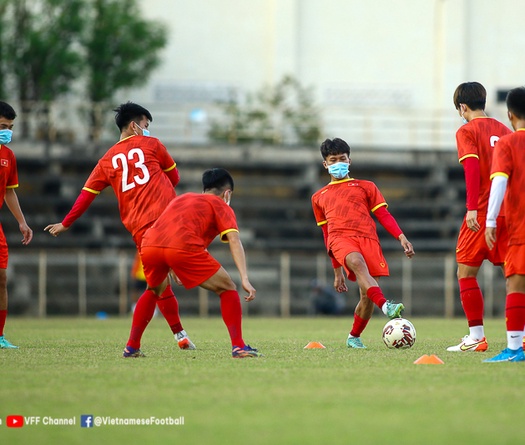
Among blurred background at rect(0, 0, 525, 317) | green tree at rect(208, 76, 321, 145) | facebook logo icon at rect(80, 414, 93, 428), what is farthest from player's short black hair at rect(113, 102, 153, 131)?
green tree at rect(208, 76, 321, 145)

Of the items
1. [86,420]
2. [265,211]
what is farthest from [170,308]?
[265,211]

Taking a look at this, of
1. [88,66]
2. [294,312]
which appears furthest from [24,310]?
[88,66]

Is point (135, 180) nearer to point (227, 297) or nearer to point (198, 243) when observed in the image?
point (198, 243)

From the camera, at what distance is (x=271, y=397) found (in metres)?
6.75

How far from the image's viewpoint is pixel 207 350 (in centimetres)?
1089

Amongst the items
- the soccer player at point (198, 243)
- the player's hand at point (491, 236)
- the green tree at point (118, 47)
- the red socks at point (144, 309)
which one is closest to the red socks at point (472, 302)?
the player's hand at point (491, 236)

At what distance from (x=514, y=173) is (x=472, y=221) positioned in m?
1.02

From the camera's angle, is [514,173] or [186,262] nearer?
[514,173]

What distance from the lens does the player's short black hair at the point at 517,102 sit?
888 centimetres

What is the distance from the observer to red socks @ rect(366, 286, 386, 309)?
10523mm

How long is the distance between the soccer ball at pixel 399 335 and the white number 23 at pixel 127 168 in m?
2.78

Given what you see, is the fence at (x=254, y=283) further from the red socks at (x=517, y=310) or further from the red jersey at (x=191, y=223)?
the red socks at (x=517, y=310)

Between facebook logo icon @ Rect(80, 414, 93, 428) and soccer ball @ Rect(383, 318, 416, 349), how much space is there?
17.2ft

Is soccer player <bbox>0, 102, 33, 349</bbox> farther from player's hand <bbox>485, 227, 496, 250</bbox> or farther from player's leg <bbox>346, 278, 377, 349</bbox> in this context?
player's hand <bbox>485, 227, 496, 250</bbox>
